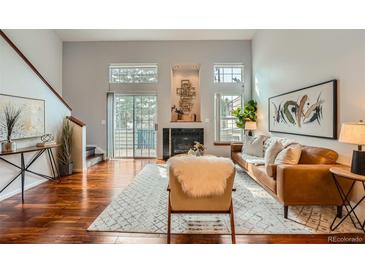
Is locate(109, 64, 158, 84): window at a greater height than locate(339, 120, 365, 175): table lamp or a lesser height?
greater

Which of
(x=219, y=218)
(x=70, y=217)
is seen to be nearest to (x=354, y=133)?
(x=219, y=218)

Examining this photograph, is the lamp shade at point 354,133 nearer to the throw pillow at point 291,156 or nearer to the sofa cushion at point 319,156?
the sofa cushion at point 319,156

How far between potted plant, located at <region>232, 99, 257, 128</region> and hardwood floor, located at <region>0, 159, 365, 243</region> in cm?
374

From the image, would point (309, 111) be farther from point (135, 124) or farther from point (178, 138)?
point (135, 124)

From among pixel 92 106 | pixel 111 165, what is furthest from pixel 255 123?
pixel 92 106

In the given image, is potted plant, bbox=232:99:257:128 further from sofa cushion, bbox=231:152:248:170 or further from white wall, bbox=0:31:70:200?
white wall, bbox=0:31:70:200

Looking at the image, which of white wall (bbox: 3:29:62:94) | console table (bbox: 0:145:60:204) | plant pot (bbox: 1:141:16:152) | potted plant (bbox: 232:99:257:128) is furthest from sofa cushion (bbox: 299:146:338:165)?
white wall (bbox: 3:29:62:94)

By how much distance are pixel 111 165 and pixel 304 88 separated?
5001mm

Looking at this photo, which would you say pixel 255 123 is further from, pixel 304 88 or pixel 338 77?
pixel 338 77

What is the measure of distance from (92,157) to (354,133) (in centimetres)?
615

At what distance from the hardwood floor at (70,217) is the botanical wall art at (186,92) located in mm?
3517

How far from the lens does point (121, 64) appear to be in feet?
23.6

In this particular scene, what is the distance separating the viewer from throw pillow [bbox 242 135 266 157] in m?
4.82
